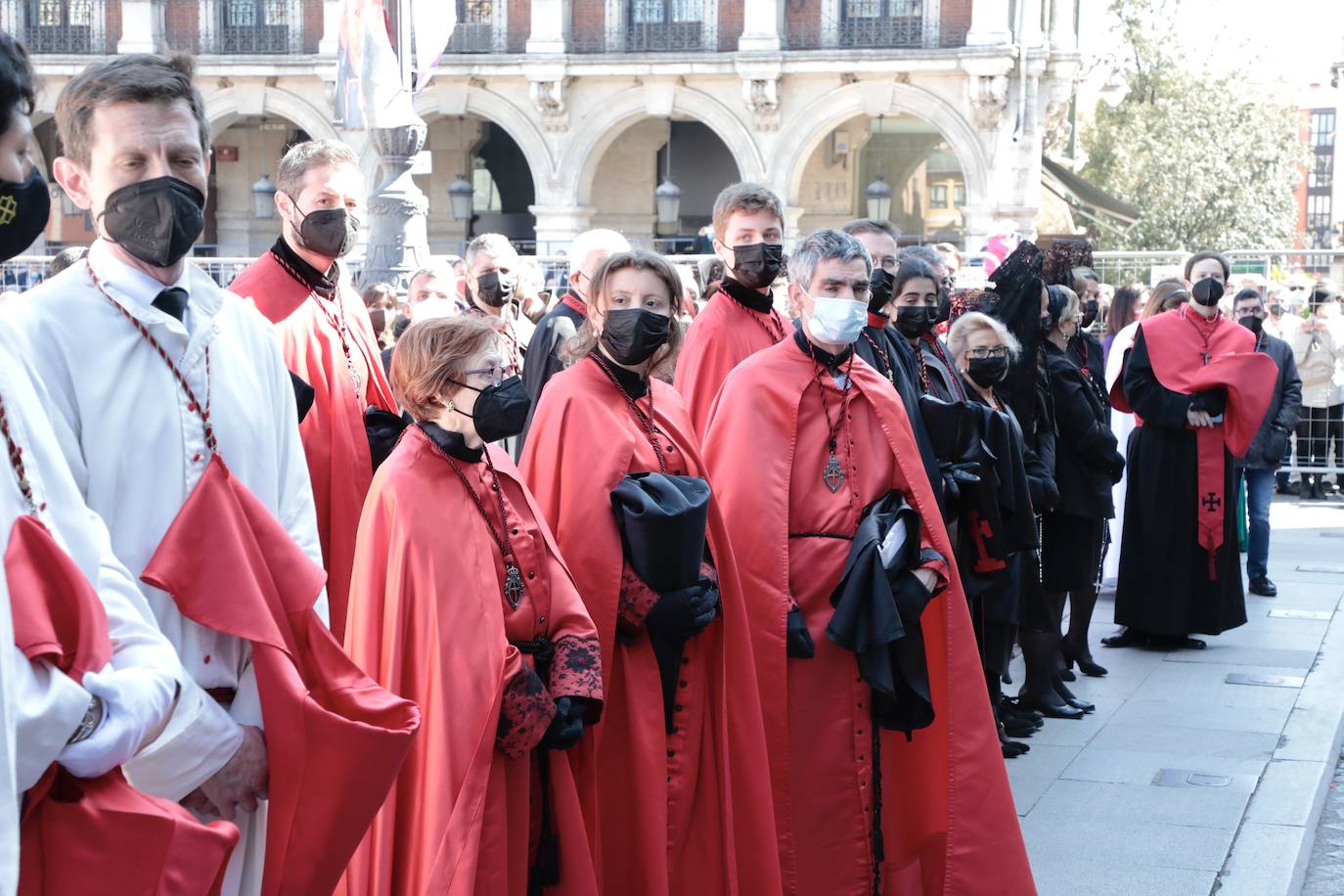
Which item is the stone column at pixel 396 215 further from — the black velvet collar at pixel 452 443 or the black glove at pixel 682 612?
the black velvet collar at pixel 452 443

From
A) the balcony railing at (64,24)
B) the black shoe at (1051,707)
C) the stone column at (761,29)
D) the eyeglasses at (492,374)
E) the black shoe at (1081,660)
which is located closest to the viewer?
the eyeglasses at (492,374)

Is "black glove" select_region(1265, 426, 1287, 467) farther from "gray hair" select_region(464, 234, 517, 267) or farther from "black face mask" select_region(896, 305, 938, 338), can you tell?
"gray hair" select_region(464, 234, 517, 267)

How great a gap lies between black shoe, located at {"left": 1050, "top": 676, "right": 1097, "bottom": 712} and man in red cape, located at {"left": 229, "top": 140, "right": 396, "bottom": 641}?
13.9 ft

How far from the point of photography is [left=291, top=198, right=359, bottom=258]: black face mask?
4.71 meters

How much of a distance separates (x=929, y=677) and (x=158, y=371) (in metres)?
2.75

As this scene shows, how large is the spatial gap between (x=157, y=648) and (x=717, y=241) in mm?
3589

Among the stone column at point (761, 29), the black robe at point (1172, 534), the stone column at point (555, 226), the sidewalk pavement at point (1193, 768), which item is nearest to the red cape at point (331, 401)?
the sidewalk pavement at point (1193, 768)

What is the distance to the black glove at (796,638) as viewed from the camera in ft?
14.9

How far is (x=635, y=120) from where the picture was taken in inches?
1176

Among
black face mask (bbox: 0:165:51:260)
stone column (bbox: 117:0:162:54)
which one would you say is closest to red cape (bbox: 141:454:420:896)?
black face mask (bbox: 0:165:51:260)

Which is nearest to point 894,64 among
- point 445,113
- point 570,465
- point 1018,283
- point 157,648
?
point 445,113

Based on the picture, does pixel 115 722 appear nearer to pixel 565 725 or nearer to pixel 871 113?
pixel 565 725

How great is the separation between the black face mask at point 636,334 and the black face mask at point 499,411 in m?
0.68

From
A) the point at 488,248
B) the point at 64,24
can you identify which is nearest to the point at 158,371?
the point at 488,248
